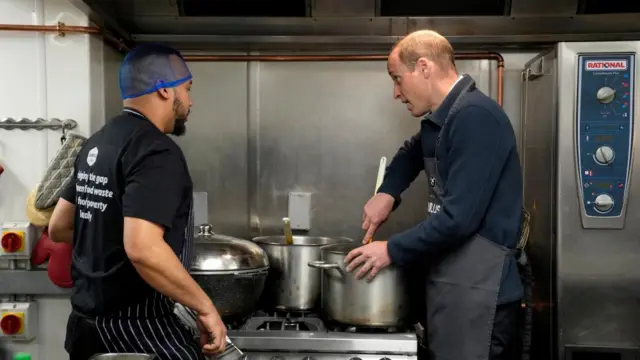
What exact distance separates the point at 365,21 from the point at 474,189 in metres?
0.96

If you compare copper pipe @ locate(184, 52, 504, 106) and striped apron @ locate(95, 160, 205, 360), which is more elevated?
copper pipe @ locate(184, 52, 504, 106)

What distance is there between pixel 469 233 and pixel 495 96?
2.99 feet

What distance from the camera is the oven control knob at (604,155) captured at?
5.72 ft

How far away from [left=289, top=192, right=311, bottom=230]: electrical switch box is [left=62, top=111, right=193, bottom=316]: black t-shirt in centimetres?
91

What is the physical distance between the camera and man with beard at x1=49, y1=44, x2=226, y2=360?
47.9 inches

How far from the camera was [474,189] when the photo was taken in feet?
4.75

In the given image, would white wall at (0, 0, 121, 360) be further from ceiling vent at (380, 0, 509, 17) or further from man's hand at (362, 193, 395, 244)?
ceiling vent at (380, 0, 509, 17)

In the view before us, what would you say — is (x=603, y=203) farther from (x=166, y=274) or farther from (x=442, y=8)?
(x=166, y=274)

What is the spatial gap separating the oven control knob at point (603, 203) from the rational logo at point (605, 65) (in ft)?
1.25

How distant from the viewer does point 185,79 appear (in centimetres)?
141

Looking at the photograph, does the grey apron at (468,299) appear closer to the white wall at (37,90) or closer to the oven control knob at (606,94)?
the oven control knob at (606,94)

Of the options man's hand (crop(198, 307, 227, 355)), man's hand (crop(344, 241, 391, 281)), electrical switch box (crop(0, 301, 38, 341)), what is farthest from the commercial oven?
electrical switch box (crop(0, 301, 38, 341))

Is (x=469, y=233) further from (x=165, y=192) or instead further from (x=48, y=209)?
(x=48, y=209)

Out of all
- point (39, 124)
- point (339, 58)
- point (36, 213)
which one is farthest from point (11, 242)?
point (339, 58)
